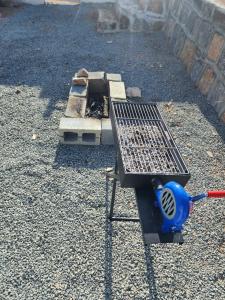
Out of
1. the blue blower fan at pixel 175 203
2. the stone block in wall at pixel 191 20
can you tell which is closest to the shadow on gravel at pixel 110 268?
the blue blower fan at pixel 175 203

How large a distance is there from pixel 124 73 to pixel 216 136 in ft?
10.8

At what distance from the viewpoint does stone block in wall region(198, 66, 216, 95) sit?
22.7 ft

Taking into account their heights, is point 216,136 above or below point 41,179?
above

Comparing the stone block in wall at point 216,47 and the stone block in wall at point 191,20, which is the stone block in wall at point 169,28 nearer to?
the stone block in wall at point 191,20

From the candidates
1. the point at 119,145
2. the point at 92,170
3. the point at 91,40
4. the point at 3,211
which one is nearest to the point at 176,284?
the point at 119,145

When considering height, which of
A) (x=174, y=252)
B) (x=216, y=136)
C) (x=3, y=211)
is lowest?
(x=3, y=211)

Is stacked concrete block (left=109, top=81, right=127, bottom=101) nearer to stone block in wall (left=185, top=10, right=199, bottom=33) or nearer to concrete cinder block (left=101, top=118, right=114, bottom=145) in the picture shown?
concrete cinder block (left=101, top=118, right=114, bottom=145)

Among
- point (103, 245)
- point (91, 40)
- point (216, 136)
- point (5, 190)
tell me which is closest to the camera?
point (103, 245)

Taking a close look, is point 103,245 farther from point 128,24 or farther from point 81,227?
point 128,24

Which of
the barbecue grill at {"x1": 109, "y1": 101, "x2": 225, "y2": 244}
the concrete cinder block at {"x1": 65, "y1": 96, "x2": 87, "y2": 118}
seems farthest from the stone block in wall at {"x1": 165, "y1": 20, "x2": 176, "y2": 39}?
the barbecue grill at {"x1": 109, "y1": 101, "x2": 225, "y2": 244}

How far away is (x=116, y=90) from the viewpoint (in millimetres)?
6383

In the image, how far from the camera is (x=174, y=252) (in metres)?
3.70

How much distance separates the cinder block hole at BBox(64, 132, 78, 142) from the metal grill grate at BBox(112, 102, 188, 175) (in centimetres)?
152

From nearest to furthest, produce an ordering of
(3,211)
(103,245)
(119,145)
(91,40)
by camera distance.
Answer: (119,145) → (103,245) → (3,211) → (91,40)
